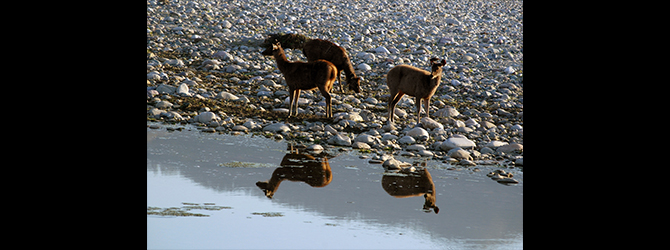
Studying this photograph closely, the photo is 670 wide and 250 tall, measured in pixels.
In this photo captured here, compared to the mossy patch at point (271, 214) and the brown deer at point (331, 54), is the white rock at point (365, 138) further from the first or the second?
the brown deer at point (331, 54)

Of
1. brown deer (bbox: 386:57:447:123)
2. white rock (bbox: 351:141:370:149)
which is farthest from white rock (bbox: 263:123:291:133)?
brown deer (bbox: 386:57:447:123)

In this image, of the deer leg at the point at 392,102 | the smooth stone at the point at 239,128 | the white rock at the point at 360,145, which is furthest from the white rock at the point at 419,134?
the smooth stone at the point at 239,128

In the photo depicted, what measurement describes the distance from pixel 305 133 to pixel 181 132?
1623 mm

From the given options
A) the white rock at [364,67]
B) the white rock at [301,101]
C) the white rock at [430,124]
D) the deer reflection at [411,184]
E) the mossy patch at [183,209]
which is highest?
the white rock at [364,67]

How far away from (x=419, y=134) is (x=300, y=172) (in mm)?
2647

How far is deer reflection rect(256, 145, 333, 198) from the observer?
5363mm

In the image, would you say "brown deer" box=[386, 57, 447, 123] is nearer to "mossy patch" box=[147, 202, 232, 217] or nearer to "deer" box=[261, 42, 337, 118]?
"deer" box=[261, 42, 337, 118]

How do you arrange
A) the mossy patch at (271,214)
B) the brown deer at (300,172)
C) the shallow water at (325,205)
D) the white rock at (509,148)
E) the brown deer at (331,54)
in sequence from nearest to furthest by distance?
the shallow water at (325,205) → the mossy patch at (271,214) → the brown deer at (300,172) → the white rock at (509,148) → the brown deer at (331,54)

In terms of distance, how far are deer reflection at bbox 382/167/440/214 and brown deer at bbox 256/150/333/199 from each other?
0.59 m

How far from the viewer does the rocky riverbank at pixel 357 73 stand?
8148mm

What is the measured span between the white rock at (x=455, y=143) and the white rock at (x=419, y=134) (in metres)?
0.44

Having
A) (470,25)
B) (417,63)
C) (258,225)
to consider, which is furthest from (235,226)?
(470,25)

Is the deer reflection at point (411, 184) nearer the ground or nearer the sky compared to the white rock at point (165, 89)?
nearer the ground
